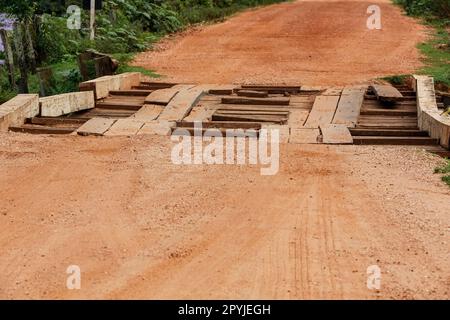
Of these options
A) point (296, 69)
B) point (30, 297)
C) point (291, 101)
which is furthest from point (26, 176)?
point (296, 69)

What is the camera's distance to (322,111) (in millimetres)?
10578

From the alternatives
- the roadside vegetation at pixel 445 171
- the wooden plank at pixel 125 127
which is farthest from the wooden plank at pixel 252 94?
the roadside vegetation at pixel 445 171

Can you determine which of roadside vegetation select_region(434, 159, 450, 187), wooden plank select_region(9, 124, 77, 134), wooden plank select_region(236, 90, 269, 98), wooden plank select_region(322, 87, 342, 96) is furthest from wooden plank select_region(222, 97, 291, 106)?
roadside vegetation select_region(434, 159, 450, 187)

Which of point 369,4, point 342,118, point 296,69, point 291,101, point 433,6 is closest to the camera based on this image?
point 342,118

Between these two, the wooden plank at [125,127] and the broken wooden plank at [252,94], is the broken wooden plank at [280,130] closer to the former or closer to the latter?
the wooden plank at [125,127]

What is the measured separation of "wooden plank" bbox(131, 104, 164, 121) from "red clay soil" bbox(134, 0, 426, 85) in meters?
2.22

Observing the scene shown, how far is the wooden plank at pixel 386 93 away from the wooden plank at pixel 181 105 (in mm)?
2472

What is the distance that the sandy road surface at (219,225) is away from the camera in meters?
5.04

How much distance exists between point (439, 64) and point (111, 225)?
972 cm

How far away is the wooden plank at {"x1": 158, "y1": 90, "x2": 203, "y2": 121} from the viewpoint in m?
10.2

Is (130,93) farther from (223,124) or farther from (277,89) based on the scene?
(223,124)

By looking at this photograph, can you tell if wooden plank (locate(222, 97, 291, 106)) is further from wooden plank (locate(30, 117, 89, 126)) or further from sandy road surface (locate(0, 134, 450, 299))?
sandy road surface (locate(0, 134, 450, 299))

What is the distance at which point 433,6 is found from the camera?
22016mm
